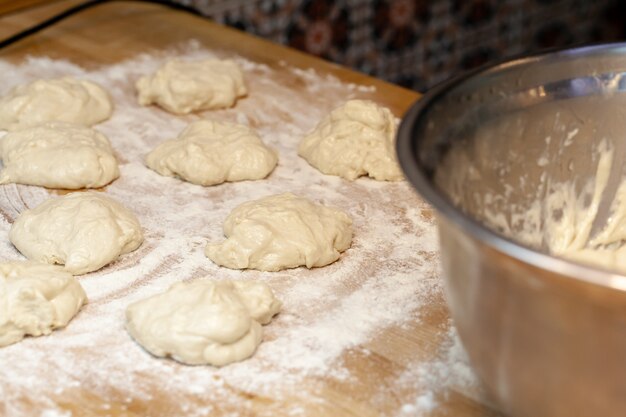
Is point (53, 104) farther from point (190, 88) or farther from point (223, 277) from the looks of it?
point (223, 277)

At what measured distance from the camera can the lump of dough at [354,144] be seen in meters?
1.85

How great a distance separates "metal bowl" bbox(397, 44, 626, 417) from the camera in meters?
0.91

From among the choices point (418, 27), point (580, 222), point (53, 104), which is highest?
point (580, 222)

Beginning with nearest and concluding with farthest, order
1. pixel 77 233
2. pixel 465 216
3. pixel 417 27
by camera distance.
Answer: pixel 465 216 → pixel 77 233 → pixel 417 27

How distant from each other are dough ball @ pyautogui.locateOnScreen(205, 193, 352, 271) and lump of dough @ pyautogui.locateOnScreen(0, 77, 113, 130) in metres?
0.58

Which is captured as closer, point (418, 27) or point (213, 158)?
point (213, 158)

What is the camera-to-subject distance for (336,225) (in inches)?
63.4

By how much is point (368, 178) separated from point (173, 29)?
0.94m

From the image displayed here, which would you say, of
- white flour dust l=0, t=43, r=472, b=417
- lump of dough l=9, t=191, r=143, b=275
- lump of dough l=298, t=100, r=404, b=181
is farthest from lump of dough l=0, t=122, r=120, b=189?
lump of dough l=298, t=100, r=404, b=181

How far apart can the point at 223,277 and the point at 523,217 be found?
516 mm

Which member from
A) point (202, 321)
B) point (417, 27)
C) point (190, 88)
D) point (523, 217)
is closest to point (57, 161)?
point (190, 88)

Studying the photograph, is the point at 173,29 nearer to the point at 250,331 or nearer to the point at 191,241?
the point at 191,241

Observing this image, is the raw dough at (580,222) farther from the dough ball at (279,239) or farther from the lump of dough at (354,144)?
the lump of dough at (354,144)

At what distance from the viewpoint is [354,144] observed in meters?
1.88
